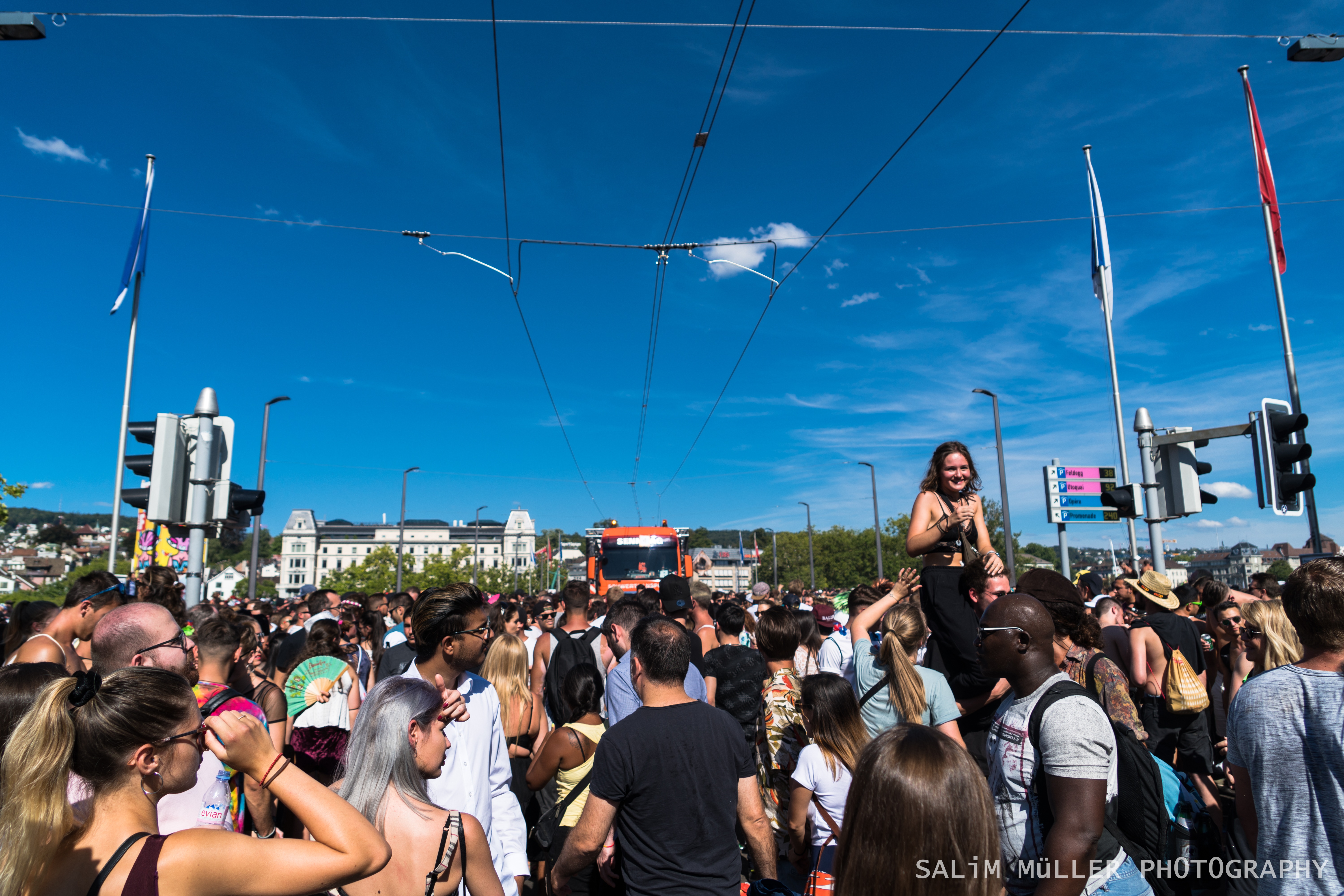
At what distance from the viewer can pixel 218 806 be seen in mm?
3227

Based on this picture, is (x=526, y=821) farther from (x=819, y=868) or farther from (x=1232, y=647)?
(x=1232, y=647)

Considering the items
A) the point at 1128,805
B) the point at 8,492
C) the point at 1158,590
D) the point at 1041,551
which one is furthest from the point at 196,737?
the point at 1041,551

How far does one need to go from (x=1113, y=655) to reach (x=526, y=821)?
5145 mm

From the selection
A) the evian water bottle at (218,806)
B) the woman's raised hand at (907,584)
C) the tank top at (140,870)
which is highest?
the woman's raised hand at (907,584)

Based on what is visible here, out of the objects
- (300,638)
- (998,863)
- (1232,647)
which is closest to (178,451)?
(300,638)

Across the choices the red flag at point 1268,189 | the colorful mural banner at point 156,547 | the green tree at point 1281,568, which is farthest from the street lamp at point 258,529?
the green tree at point 1281,568

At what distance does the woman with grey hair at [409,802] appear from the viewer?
2.60 metres

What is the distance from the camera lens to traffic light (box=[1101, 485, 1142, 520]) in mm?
9102

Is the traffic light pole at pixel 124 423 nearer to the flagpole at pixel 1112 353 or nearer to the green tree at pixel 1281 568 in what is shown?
the flagpole at pixel 1112 353

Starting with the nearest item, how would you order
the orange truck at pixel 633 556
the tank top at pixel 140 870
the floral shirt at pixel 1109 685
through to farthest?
the tank top at pixel 140 870
the floral shirt at pixel 1109 685
the orange truck at pixel 633 556

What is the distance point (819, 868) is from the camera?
11.8ft

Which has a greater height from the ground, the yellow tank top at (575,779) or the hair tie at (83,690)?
the hair tie at (83,690)

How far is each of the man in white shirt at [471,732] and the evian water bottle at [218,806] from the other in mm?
864

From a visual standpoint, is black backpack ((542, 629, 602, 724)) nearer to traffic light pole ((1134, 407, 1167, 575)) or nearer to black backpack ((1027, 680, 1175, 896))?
black backpack ((1027, 680, 1175, 896))
